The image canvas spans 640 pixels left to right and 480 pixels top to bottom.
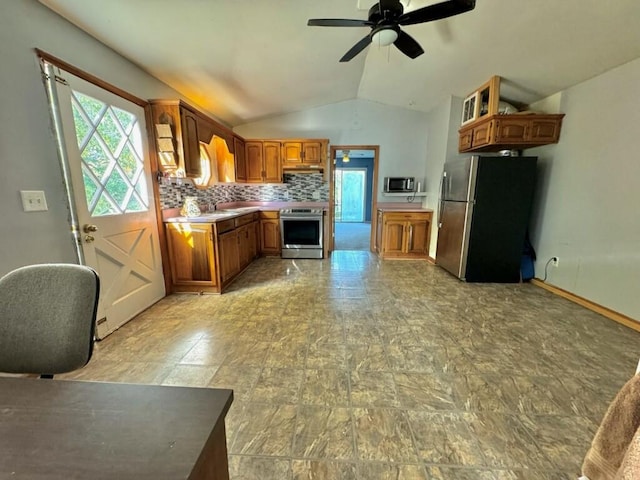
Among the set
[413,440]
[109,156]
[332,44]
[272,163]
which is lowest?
[413,440]

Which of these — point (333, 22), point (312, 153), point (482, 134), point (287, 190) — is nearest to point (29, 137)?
point (333, 22)

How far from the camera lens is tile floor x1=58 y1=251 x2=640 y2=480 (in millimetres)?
1244

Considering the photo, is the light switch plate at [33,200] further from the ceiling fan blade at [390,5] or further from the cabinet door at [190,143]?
the ceiling fan blade at [390,5]

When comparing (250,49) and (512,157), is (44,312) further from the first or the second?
(512,157)

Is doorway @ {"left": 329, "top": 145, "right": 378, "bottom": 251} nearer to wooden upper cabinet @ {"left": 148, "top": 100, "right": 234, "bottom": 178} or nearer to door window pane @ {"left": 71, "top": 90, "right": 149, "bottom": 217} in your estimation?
wooden upper cabinet @ {"left": 148, "top": 100, "right": 234, "bottom": 178}

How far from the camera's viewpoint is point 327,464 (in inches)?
47.4

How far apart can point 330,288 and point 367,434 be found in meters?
2.00

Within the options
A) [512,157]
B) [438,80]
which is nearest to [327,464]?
[512,157]

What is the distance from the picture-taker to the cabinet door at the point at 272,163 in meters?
4.77

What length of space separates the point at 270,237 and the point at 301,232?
23.5 inches

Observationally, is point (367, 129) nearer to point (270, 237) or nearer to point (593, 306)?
point (270, 237)

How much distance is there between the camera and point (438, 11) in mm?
1922

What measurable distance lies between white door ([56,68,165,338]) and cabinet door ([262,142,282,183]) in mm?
2311

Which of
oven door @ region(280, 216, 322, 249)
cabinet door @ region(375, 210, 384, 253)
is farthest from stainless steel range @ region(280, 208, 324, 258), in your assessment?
cabinet door @ region(375, 210, 384, 253)
